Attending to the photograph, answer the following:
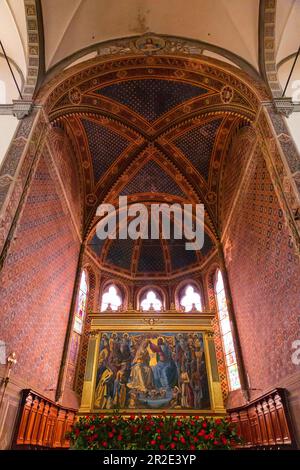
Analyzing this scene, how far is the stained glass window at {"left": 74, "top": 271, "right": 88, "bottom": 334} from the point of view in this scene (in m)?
13.5

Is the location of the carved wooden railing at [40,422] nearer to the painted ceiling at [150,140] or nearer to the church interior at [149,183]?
the church interior at [149,183]

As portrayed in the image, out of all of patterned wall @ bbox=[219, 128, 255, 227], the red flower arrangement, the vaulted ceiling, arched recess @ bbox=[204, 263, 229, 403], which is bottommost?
the red flower arrangement

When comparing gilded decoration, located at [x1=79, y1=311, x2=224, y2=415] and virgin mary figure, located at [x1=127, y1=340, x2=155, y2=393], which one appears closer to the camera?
gilded decoration, located at [x1=79, y1=311, x2=224, y2=415]

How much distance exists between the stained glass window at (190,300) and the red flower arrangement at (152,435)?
997 centimetres

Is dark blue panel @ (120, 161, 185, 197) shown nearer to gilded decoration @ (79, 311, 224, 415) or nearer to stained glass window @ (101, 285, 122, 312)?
stained glass window @ (101, 285, 122, 312)

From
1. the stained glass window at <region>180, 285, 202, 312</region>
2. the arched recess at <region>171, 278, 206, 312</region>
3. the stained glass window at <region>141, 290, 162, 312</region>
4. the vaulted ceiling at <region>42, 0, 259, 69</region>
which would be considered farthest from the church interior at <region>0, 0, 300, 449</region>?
the stained glass window at <region>141, 290, 162, 312</region>

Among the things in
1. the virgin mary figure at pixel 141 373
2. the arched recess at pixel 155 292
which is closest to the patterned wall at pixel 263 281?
the virgin mary figure at pixel 141 373

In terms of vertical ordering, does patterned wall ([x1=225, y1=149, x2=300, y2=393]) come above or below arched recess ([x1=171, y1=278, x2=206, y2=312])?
below

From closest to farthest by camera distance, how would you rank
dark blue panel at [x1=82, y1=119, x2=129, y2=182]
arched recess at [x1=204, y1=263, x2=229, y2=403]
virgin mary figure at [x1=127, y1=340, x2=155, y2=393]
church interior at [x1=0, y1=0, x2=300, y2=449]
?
church interior at [x1=0, y1=0, x2=300, y2=449]
virgin mary figure at [x1=127, y1=340, x2=155, y2=393]
arched recess at [x1=204, y1=263, x2=229, y2=403]
dark blue panel at [x1=82, y1=119, x2=129, y2=182]

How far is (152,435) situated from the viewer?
16.7 ft

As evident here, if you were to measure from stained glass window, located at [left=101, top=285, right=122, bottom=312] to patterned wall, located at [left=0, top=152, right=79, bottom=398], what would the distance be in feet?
11.7

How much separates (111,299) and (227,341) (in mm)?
6066

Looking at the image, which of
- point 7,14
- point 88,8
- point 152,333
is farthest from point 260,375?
point 7,14

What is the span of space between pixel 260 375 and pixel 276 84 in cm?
852
